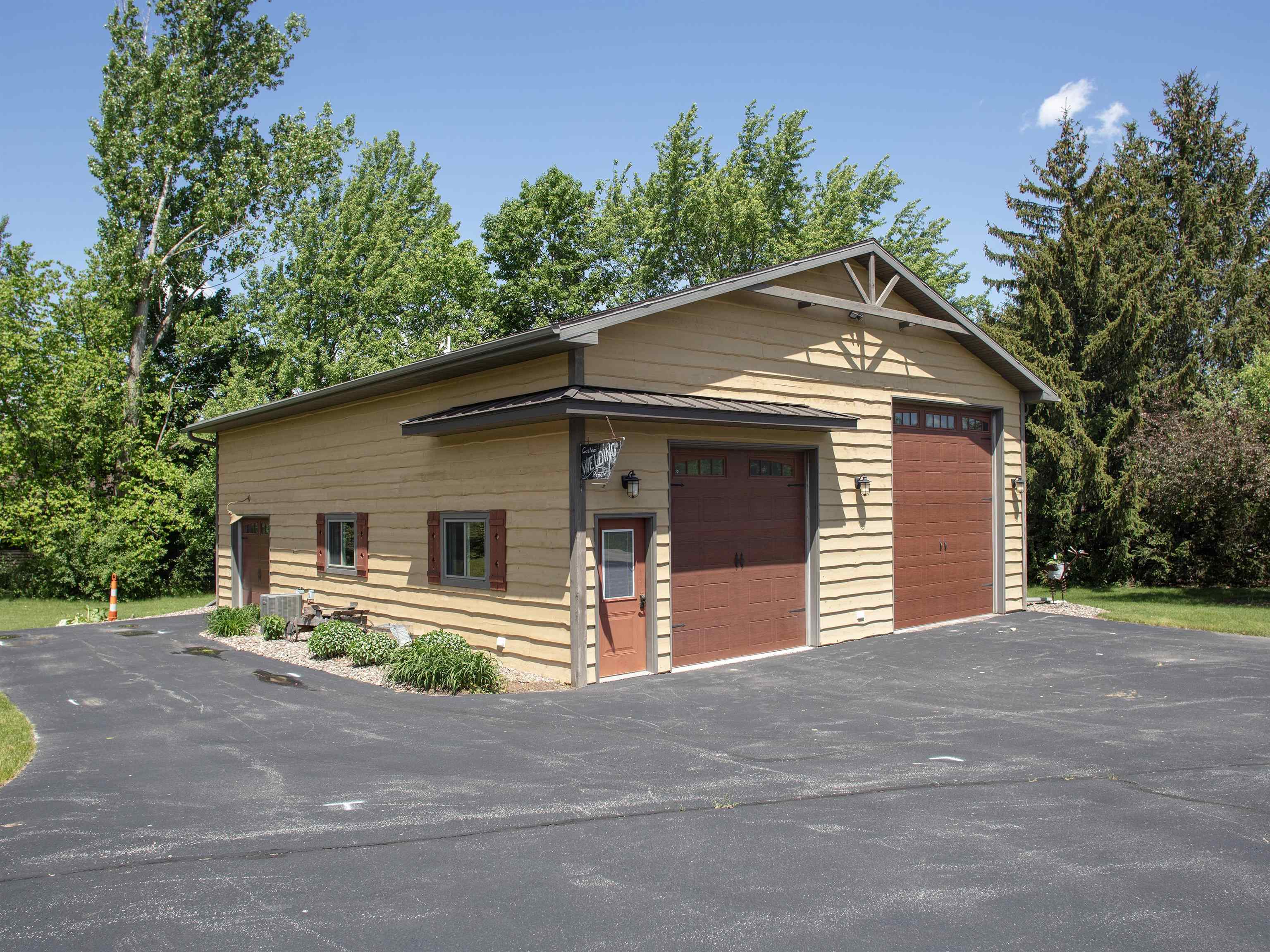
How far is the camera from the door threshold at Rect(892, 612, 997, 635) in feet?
44.8

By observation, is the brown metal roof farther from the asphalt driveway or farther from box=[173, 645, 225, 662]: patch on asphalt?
box=[173, 645, 225, 662]: patch on asphalt

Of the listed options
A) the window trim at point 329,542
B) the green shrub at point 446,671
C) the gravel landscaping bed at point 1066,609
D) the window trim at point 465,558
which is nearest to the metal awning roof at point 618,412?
the window trim at point 465,558

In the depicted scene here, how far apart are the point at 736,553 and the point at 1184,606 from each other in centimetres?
1121

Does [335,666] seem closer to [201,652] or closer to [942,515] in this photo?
[201,652]

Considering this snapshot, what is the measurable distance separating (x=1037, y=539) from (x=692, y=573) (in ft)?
45.9

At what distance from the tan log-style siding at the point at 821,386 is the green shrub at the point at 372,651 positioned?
3.22 meters

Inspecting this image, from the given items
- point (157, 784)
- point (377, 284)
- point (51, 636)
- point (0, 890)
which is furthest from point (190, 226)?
point (0, 890)

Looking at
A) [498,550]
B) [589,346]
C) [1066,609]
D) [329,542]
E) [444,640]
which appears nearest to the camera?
[589,346]

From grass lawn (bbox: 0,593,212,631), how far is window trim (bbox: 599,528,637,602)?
13.2 metres

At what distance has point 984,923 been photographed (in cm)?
393

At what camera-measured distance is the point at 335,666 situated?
11672 millimetres

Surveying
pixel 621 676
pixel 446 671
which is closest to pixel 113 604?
pixel 446 671

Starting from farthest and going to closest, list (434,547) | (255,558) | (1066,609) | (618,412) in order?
(255,558) < (1066,609) < (434,547) < (618,412)

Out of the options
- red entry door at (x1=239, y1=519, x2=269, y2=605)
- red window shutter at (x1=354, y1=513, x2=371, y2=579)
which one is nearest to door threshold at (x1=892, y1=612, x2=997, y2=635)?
red window shutter at (x1=354, y1=513, x2=371, y2=579)
